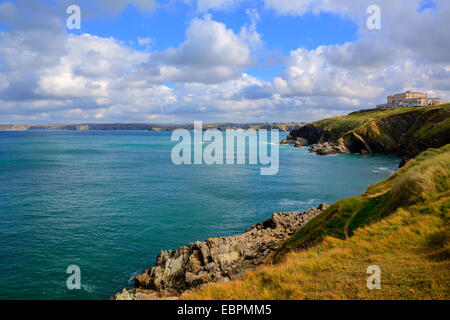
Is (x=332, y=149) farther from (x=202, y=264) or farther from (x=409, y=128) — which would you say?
(x=202, y=264)

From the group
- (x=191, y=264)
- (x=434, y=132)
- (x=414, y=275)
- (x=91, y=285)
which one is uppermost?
(x=434, y=132)

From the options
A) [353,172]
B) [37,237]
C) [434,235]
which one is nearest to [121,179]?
[37,237]

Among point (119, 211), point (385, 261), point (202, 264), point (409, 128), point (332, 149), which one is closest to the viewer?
point (385, 261)

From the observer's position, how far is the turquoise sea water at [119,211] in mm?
27156

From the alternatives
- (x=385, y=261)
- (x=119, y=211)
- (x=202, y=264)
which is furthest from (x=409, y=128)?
(x=385, y=261)

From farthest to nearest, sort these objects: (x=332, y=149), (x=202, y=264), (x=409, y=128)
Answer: (x=332, y=149) < (x=409, y=128) < (x=202, y=264)

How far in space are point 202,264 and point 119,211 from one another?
24.4m

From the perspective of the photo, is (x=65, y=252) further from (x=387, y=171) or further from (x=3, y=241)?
(x=387, y=171)

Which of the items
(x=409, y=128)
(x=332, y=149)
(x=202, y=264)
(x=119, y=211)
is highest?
(x=409, y=128)

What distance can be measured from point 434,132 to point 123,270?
8235 cm

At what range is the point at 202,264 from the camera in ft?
83.7

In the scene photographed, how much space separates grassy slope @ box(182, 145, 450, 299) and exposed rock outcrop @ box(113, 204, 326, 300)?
7039 mm

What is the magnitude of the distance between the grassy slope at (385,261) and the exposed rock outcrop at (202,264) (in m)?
7.04

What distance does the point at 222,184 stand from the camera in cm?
6469
